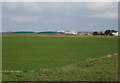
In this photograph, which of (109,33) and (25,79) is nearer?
(25,79)

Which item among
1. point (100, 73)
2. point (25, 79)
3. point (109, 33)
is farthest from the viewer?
point (109, 33)

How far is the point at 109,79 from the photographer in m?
8.66

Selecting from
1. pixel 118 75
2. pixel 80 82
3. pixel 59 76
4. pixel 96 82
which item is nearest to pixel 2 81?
pixel 59 76

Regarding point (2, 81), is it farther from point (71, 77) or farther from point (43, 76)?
point (71, 77)

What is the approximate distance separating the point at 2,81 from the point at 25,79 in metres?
0.89

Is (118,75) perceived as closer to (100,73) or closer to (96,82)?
(100,73)

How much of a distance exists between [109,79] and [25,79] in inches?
131

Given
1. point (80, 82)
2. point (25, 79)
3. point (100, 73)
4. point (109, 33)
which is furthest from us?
point (109, 33)

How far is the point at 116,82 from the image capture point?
8.24m

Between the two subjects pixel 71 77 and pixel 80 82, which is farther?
pixel 71 77

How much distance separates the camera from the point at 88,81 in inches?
329

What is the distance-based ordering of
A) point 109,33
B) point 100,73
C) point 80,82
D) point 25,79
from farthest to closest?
point 109,33
point 100,73
point 25,79
point 80,82

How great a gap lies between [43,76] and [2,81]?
5.54 feet

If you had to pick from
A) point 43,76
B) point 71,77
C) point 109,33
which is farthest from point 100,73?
point 109,33
